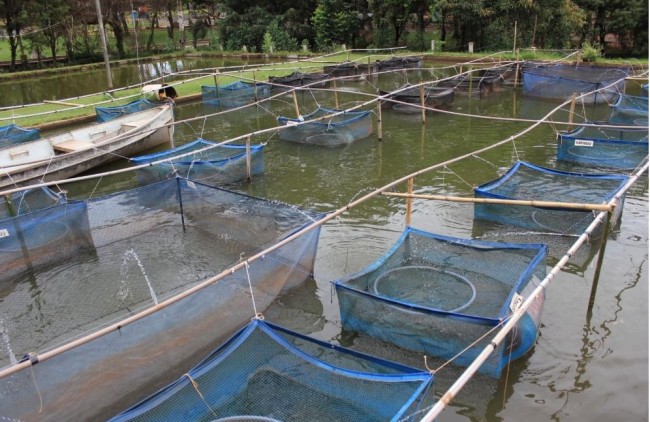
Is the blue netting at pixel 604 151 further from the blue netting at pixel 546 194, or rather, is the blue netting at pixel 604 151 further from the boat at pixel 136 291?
the boat at pixel 136 291

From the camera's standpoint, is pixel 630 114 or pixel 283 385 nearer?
pixel 283 385

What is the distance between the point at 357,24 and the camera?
38781 millimetres

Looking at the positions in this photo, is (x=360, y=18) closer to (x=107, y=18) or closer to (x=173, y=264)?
(x=107, y=18)

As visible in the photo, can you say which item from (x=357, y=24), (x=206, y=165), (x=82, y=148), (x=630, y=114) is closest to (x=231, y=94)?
Answer: (x=82, y=148)

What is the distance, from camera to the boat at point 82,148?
11.6m

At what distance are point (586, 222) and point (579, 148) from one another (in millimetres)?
4588

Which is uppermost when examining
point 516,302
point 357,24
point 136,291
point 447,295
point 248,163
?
point 357,24

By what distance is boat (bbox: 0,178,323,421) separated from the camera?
4840mm

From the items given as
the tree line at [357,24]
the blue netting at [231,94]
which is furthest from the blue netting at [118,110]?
the tree line at [357,24]

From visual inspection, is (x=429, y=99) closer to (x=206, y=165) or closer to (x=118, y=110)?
(x=206, y=165)

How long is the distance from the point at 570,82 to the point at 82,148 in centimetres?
1652

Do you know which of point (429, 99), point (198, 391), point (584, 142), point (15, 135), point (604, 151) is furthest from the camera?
point (429, 99)

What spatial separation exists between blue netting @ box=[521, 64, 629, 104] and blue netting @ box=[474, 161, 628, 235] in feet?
29.0

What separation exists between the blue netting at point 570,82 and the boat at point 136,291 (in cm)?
1394
